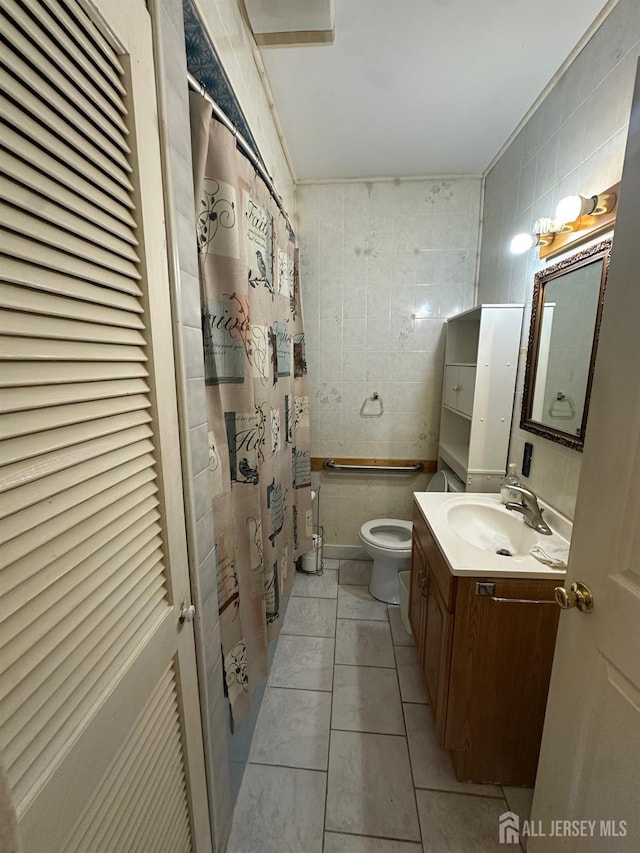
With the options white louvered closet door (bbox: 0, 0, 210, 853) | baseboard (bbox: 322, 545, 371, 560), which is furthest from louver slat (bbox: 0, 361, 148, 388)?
baseboard (bbox: 322, 545, 371, 560)

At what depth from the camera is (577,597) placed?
2.57 ft

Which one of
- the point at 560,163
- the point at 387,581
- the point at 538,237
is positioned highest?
the point at 560,163

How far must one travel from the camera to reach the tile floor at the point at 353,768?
108cm

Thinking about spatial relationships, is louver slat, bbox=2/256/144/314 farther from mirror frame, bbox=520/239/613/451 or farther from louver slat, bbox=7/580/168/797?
mirror frame, bbox=520/239/613/451

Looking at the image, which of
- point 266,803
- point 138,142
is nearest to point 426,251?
point 138,142

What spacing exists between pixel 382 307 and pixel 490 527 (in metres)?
1.49

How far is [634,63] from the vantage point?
100 centimetres

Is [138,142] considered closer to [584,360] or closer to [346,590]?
[584,360]

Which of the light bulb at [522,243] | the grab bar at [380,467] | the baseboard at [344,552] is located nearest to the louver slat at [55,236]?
the light bulb at [522,243]

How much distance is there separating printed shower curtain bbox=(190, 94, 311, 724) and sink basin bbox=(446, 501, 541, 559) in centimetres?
82

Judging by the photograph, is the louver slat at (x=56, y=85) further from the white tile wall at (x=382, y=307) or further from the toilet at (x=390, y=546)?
the toilet at (x=390, y=546)

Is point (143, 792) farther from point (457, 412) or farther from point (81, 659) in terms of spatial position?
point (457, 412)

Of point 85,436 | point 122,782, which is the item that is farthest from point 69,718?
point 85,436

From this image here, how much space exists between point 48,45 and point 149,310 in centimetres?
31
